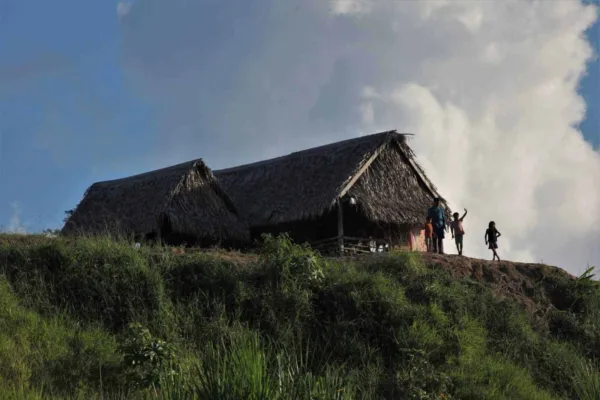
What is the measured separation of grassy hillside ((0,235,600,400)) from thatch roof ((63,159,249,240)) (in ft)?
12.8

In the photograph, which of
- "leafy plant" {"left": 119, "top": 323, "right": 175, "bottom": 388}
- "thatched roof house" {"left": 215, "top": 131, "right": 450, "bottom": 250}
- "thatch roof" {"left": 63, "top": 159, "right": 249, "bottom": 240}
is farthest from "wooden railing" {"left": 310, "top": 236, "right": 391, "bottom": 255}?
"leafy plant" {"left": 119, "top": 323, "right": 175, "bottom": 388}

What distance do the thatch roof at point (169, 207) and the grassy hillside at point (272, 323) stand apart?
3901mm

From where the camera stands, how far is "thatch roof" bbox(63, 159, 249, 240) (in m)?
16.4

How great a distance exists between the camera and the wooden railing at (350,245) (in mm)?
16688

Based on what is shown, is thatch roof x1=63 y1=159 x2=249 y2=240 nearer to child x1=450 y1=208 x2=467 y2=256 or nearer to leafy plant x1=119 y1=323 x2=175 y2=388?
child x1=450 y1=208 x2=467 y2=256

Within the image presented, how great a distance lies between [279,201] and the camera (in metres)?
17.9

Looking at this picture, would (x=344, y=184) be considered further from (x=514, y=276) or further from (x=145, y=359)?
(x=145, y=359)

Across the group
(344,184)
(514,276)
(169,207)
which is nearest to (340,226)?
(344,184)

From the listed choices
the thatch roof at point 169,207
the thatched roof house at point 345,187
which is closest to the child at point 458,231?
the thatched roof house at point 345,187

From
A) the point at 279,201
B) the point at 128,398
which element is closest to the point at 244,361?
the point at 128,398

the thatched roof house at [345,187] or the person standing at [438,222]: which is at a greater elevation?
the thatched roof house at [345,187]

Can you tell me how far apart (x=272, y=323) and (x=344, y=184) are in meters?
6.49

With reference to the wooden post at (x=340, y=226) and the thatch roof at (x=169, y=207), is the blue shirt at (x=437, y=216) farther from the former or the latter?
the thatch roof at (x=169, y=207)

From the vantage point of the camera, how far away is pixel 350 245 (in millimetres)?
17453
